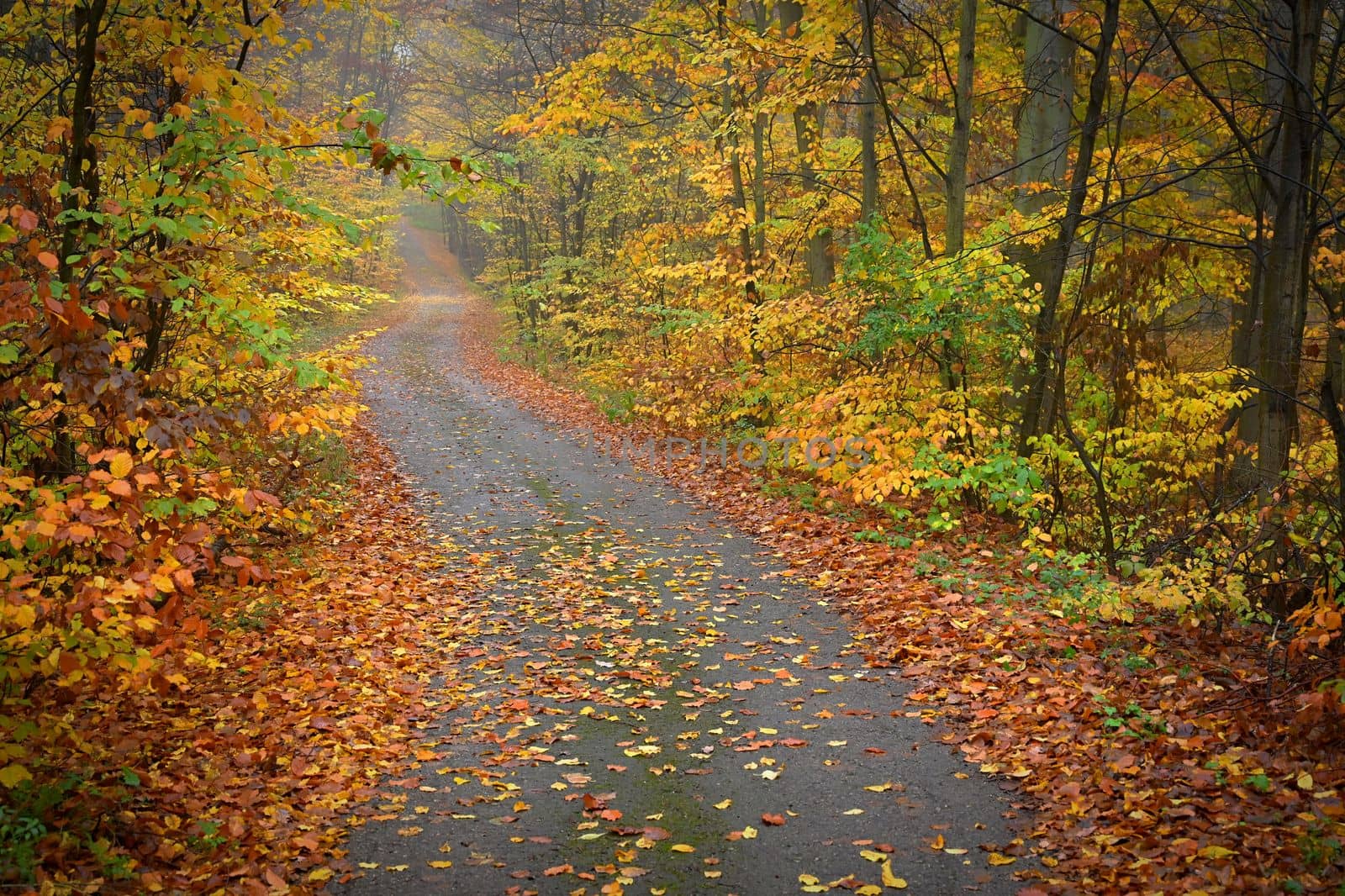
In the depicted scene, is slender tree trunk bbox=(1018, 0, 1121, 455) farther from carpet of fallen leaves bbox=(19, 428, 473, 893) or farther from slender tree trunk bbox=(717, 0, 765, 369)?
carpet of fallen leaves bbox=(19, 428, 473, 893)

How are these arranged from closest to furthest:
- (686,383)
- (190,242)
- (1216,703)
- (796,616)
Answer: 1. (1216,703)
2. (190,242)
3. (796,616)
4. (686,383)

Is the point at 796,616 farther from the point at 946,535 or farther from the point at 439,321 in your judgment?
the point at 439,321

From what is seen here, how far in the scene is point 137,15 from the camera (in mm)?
6449

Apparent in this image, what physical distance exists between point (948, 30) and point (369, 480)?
1197cm

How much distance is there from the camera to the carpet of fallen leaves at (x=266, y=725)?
4.44m

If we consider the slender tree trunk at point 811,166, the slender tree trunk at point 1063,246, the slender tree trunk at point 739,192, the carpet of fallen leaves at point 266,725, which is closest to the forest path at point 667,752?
the carpet of fallen leaves at point 266,725

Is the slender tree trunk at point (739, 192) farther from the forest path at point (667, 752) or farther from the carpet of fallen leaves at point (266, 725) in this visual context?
the carpet of fallen leaves at point (266, 725)

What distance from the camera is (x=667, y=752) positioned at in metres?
5.80

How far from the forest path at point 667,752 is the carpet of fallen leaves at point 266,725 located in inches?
13.2

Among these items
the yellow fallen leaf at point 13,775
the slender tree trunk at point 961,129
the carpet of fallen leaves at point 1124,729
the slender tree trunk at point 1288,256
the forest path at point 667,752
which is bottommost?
the forest path at point 667,752

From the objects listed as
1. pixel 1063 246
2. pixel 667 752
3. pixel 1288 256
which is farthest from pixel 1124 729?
pixel 1063 246

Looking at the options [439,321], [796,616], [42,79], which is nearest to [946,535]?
[796,616]

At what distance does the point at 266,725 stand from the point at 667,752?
2.65 metres

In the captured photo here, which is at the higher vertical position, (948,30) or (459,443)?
(948,30)
